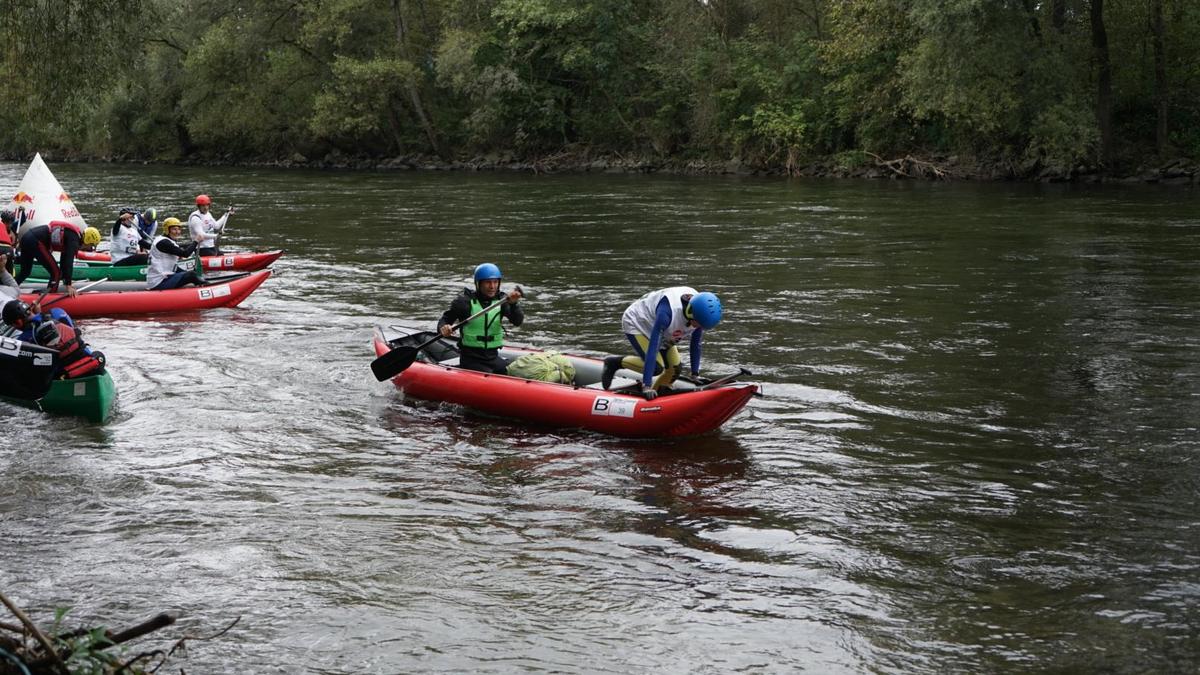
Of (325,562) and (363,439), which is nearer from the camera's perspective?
(325,562)

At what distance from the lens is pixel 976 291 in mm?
16922

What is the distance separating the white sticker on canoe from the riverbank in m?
25.1

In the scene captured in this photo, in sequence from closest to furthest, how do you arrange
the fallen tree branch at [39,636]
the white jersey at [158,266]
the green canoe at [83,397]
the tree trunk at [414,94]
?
the fallen tree branch at [39,636]
the green canoe at [83,397]
the white jersey at [158,266]
the tree trunk at [414,94]

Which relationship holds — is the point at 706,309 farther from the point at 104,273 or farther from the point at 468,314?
the point at 104,273

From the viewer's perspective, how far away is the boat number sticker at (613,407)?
9984 mm

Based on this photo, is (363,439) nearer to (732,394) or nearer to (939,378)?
(732,394)

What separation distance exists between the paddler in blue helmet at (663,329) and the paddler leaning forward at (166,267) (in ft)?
27.2

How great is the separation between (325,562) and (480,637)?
147 centimetres

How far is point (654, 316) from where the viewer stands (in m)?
9.95

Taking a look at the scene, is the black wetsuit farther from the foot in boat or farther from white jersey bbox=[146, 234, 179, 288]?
white jersey bbox=[146, 234, 179, 288]

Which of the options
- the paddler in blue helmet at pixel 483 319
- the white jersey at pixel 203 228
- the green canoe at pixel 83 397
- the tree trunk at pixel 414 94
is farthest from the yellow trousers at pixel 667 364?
the tree trunk at pixel 414 94

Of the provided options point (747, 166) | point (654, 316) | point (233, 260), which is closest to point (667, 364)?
point (654, 316)

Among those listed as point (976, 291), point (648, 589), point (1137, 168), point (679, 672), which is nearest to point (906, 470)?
point (648, 589)

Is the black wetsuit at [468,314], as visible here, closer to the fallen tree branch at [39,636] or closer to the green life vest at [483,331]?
the green life vest at [483,331]
